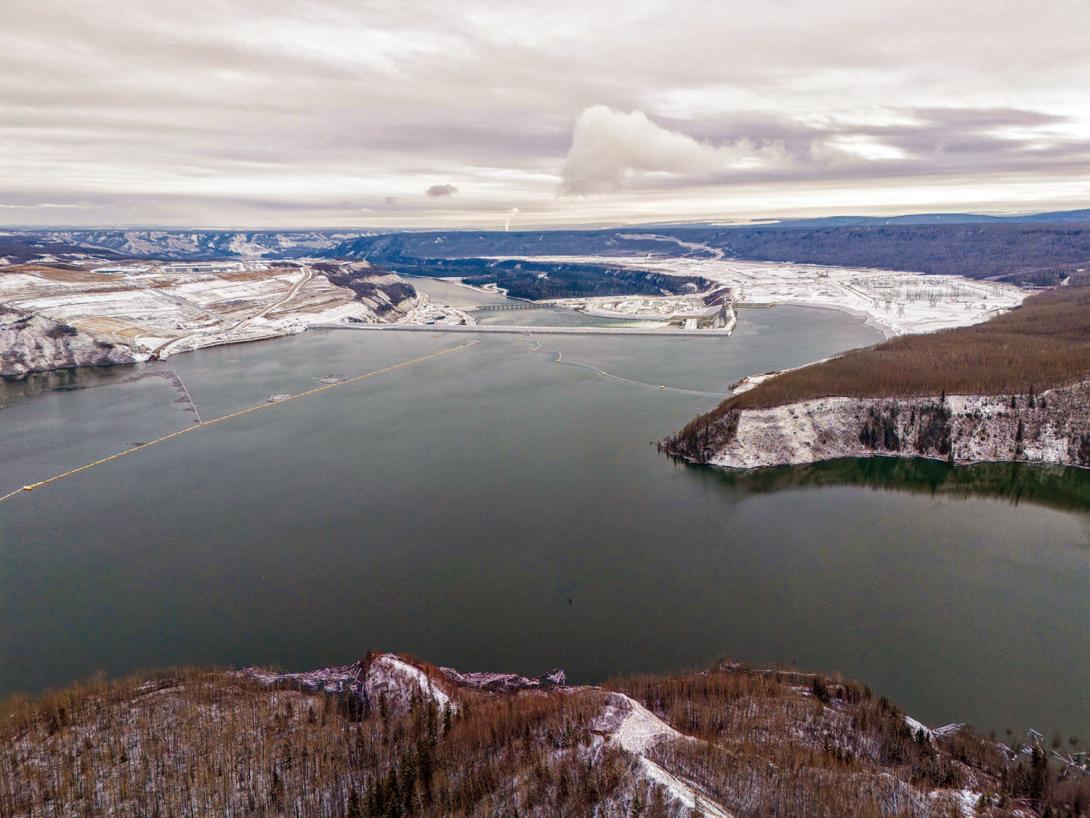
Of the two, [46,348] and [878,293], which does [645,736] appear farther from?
[878,293]

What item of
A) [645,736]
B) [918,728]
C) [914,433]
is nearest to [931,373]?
[914,433]

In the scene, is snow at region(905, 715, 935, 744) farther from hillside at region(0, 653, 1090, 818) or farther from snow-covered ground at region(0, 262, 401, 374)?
snow-covered ground at region(0, 262, 401, 374)

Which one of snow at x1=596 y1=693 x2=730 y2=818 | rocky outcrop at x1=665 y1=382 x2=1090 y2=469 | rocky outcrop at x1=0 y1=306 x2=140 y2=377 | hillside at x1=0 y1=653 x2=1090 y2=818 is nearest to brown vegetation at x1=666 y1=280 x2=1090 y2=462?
rocky outcrop at x1=665 y1=382 x2=1090 y2=469

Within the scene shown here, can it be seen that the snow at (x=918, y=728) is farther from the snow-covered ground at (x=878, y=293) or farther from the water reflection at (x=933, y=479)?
the snow-covered ground at (x=878, y=293)

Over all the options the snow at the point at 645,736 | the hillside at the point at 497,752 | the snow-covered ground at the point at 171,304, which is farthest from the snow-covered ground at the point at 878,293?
the snow at the point at 645,736

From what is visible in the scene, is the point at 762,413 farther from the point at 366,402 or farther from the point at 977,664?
the point at 366,402
